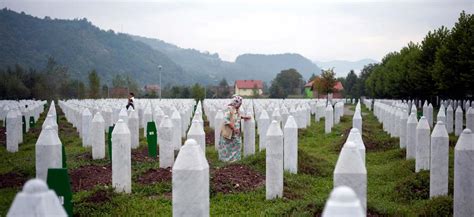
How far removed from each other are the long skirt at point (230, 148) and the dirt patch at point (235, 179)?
2.38 m

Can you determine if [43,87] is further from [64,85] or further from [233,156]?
[233,156]

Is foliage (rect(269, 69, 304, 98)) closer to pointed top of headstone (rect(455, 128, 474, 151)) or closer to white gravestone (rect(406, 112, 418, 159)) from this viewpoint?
white gravestone (rect(406, 112, 418, 159))

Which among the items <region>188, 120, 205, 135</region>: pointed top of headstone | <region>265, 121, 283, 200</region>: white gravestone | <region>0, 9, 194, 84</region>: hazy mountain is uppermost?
<region>0, 9, 194, 84</region>: hazy mountain

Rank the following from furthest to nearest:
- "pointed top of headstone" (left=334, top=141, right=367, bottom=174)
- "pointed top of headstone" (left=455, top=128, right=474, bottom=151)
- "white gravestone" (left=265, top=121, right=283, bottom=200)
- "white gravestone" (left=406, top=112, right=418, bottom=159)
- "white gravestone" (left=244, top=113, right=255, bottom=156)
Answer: "white gravestone" (left=244, top=113, right=255, bottom=156)
"white gravestone" (left=406, top=112, right=418, bottom=159)
"white gravestone" (left=265, top=121, right=283, bottom=200)
"pointed top of headstone" (left=455, top=128, right=474, bottom=151)
"pointed top of headstone" (left=334, top=141, right=367, bottom=174)

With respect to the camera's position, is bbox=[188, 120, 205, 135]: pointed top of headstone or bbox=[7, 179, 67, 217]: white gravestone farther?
bbox=[188, 120, 205, 135]: pointed top of headstone

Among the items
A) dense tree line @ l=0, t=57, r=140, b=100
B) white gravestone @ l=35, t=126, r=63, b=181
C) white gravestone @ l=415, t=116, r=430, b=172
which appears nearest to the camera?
white gravestone @ l=35, t=126, r=63, b=181

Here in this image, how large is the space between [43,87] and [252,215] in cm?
6850

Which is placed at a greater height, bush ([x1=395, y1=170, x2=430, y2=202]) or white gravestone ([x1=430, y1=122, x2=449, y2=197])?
white gravestone ([x1=430, y1=122, x2=449, y2=197])

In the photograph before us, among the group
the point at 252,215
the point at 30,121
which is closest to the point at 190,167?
the point at 252,215

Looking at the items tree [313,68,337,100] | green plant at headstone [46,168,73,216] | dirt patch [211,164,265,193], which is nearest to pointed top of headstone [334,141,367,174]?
green plant at headstone [46,168,73,216]

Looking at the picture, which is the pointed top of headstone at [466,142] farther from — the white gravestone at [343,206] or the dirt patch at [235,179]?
the white gravestone at [343,206]

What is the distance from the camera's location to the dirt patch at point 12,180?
9617 mm

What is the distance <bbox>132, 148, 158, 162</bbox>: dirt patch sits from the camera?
515 inches

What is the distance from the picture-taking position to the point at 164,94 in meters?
99.4
